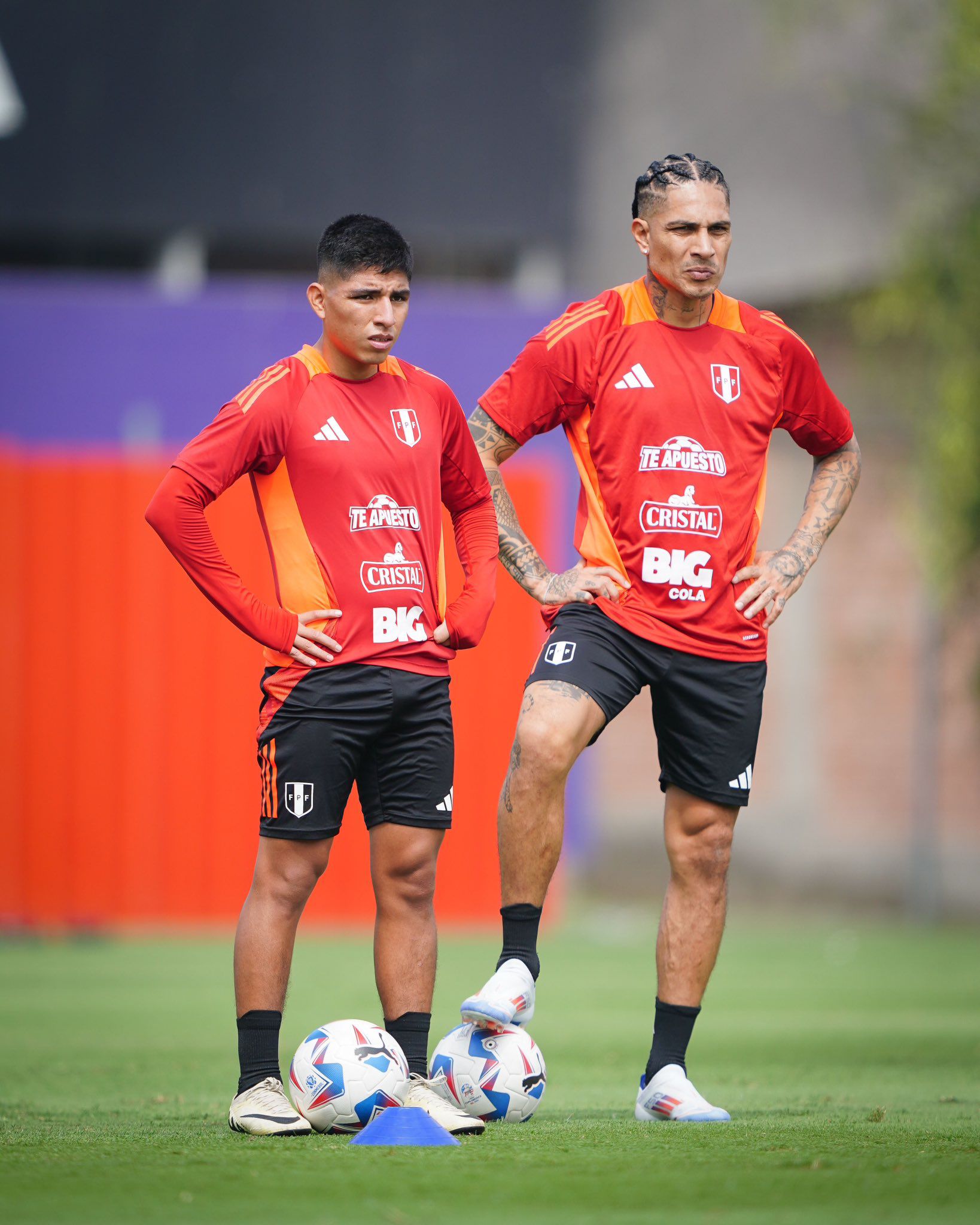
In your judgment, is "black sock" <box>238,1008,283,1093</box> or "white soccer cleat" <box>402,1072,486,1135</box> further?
"black sock" <box>238,1008,283,1093</box>

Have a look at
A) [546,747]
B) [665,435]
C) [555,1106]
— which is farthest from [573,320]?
[555,1106]

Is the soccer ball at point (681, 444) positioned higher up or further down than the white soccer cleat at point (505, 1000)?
higher up

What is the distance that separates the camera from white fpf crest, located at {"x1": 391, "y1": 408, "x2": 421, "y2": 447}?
407cm

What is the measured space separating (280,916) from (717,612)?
4.46 ft

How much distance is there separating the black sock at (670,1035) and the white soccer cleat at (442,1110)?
56 centimetres

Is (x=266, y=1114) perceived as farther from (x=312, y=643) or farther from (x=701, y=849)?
(x=701, y=849)

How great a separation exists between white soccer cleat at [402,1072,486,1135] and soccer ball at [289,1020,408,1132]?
5cm

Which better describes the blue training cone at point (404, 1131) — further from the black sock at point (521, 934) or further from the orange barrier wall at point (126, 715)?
the orange barrier wall at point (126, 715)

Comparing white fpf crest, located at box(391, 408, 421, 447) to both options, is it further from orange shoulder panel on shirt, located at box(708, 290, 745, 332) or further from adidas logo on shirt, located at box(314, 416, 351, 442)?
orange shoulder panel on shirt, located at box(708, 290, 745, 332)

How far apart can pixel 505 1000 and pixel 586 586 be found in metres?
1.08

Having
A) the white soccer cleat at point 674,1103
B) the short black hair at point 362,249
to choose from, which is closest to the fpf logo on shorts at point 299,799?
the white soccer cleat at point 674,1103

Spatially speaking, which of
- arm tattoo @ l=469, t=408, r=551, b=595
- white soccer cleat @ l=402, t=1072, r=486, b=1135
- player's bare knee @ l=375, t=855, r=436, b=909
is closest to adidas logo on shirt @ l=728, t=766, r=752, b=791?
arm tattoo @ l=469, t=408, r=551, b=595

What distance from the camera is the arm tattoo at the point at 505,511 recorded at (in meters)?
4.46

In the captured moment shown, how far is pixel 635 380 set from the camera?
4273mm
